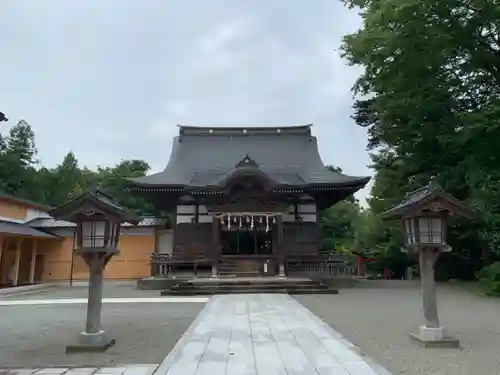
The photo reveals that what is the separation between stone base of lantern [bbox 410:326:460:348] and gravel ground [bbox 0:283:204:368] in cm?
309

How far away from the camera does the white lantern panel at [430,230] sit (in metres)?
5.89

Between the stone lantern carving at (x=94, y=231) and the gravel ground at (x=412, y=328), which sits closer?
the gravel ground at (x=412, y=328)

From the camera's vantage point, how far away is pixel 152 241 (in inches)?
738

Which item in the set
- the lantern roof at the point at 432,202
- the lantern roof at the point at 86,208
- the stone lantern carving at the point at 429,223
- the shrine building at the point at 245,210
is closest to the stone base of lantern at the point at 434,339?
the stone lantern carving at the point at 429,223

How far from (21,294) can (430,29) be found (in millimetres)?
14606

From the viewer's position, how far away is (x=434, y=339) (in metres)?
5.42

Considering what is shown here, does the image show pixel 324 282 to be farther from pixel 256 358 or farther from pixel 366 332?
pixel 256 358

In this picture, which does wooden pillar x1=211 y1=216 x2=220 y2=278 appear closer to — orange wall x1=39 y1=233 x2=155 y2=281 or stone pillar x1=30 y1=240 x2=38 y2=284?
orange wall x1=39 y1=233 x2=155 y2=281

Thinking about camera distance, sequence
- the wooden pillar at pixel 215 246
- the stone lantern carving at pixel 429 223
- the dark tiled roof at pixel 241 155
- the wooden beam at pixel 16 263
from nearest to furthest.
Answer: the stone lantern carving at pixel 429 223, the wooden pillar at pixel 215 246, the wooden beam at pixel 16 263, the dark tiled roof at pixel 241 155

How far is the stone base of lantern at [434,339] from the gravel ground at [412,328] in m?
0.10

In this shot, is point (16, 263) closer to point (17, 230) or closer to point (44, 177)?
point (17, 230)

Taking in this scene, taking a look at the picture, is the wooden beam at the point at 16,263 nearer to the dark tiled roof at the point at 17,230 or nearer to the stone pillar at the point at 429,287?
the dark tiled roof at the point at 17,230

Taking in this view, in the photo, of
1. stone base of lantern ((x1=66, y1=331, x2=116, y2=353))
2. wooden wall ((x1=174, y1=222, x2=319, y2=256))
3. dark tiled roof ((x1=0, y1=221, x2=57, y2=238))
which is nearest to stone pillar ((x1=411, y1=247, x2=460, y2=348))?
stone base of lantern ((x1=66, y1=331, x2=116, y2=353))

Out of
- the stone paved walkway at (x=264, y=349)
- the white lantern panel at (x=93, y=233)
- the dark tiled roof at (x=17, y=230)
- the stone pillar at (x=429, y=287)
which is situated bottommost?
the stone paved walkway at (x=264, y=349)
